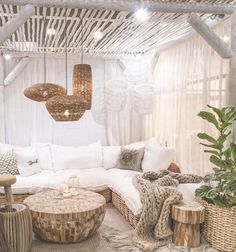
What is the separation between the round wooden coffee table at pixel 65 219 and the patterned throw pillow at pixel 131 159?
5.88ft

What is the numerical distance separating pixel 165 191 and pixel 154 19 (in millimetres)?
1981

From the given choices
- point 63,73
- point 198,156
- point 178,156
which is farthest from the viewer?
point 63,73

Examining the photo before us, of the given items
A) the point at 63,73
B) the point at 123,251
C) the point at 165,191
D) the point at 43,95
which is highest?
the point at 63,73

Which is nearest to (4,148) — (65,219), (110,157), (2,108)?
(2,108)

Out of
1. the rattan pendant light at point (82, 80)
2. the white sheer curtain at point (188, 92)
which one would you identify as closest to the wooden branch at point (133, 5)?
the white sheer curtain at point (188, 92)

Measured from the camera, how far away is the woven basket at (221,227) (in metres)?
3.46

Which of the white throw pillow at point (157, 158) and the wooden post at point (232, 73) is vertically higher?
the wooden post at point (232, 73)

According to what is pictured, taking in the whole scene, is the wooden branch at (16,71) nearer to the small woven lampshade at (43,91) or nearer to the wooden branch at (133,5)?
the small woven lampshade at (43,91)

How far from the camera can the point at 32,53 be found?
20.3ft

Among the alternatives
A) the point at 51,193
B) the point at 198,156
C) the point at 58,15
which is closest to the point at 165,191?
the point at 198,156

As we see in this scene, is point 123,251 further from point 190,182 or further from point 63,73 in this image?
point 63,73

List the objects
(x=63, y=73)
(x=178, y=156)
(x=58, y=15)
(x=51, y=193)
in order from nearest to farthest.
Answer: (x=58, y=15) → (x=51, y=193) → (x=178, y=156) → (x=63, y=73)

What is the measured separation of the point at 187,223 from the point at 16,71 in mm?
4261

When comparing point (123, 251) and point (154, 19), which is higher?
point (154, 19)
